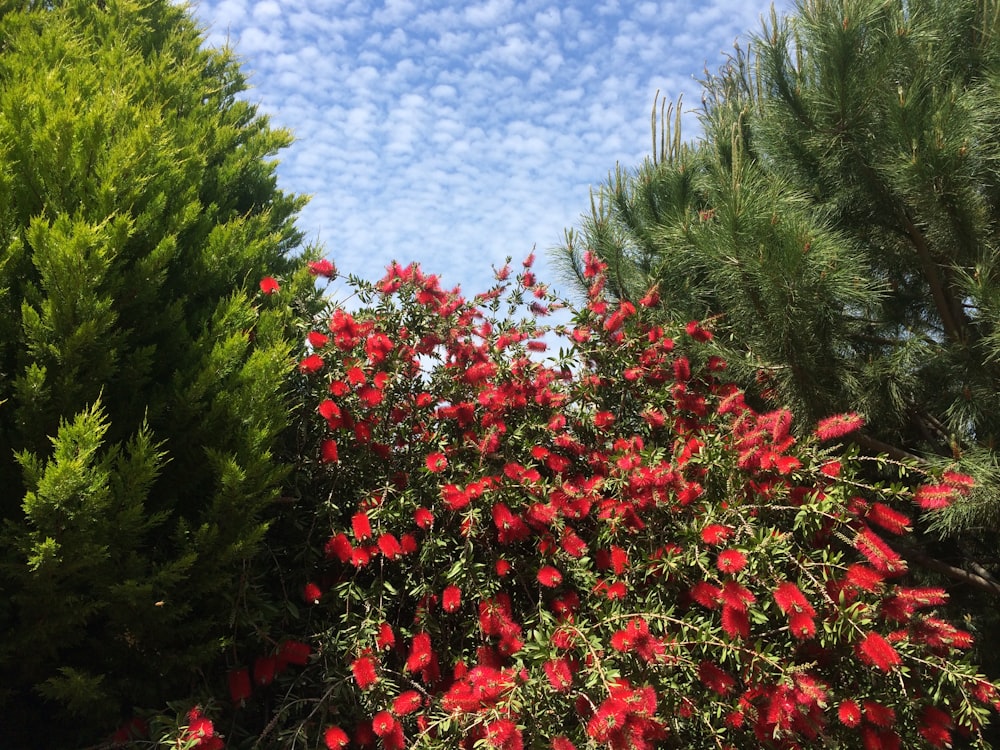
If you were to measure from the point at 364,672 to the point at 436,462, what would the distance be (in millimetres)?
846

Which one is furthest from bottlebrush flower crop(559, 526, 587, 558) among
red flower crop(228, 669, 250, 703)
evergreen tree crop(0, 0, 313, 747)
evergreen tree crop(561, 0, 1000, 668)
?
evergreen tree crop(561, 0, 1000, 668)

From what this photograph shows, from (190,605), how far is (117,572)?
0.34m

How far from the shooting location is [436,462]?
9.78ft

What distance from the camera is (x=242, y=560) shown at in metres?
2.71

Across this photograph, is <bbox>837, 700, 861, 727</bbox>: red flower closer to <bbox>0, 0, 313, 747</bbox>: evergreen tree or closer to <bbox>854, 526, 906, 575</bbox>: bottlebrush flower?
<bbox>854, 526, 906, 575</bbox>: bottlebrush flower

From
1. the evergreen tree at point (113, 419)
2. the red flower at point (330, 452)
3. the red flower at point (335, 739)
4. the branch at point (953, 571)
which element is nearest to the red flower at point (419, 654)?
the red flower at point (335, 739)

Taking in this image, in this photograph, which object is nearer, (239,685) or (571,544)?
(239,685)

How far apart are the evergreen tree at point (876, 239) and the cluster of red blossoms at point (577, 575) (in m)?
0.59

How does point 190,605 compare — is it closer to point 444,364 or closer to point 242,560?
point 242,560

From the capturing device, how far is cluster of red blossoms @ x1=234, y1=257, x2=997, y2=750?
8.36 ft

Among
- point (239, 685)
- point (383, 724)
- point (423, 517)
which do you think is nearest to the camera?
point (383, 724)

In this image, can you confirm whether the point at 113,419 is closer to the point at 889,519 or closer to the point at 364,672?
the point at 364,672

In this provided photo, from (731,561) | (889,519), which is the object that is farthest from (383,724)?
(889,519)

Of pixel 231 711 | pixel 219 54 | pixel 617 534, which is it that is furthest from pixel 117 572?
pixel 219 54
